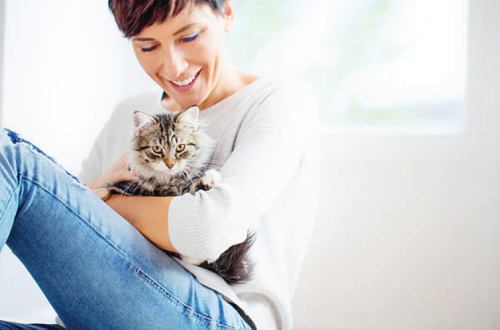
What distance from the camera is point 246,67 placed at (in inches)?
94.2

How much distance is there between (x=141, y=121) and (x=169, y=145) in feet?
0.37

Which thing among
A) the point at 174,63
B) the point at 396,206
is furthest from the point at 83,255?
the point at 396,206

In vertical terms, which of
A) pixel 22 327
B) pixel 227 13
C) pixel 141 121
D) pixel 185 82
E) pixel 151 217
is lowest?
pixel 22 327

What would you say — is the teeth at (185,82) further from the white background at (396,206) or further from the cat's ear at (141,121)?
the white background at (396,206)

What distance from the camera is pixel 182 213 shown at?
979mm

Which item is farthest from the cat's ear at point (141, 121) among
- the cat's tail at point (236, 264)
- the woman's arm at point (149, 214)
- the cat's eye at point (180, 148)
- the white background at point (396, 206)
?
the white background at point (396, 206)

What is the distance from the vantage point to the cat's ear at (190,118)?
1.26 metres

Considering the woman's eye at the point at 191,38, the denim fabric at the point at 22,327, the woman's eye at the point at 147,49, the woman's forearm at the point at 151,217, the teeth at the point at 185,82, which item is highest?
the woman's eye at the point at 191,38

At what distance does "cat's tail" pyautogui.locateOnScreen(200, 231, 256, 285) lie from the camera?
1.12m

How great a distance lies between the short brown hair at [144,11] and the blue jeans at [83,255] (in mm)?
451

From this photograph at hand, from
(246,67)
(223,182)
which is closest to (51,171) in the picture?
(223,182)

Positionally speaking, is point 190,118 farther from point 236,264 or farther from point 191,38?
point 236,264

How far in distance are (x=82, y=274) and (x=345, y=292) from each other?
5.00ft

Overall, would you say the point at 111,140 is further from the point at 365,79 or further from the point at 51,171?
the point at 365,79
